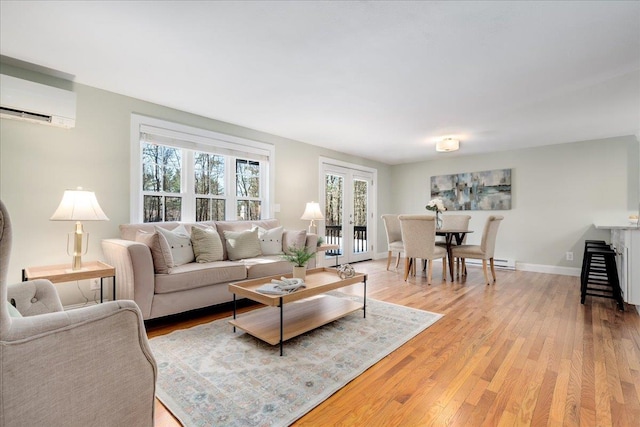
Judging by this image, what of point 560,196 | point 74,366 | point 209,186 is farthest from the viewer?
point 560,196

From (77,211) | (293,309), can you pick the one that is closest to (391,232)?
(293,309)

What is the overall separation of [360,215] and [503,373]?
15.3 ft

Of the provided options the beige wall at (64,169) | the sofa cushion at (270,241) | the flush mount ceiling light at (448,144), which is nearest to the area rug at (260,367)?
the sofa cushion at (270,241)

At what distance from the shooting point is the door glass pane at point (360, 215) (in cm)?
625

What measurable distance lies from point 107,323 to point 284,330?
4.54 ft

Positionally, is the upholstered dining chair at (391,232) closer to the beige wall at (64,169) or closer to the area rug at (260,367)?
the area rug at (260,367)

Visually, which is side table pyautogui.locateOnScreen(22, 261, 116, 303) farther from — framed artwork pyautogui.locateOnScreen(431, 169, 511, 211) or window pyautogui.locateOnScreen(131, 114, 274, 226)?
framed artwork pyautogui.locateOnScreen(431, 169, 511, 211)

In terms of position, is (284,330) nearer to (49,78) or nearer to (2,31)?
(2,31)

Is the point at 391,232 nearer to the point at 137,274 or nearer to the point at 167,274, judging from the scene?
the point at 167,274

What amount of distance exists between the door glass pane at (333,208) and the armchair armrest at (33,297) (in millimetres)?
4413

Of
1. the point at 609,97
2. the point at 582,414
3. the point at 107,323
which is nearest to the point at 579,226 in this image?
the point at 609,97

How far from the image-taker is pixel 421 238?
4.15 m

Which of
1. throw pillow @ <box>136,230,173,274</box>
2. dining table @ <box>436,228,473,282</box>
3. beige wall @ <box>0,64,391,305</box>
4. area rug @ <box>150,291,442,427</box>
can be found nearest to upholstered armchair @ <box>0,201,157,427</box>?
area rug @ <box>150,291,442,427</box>

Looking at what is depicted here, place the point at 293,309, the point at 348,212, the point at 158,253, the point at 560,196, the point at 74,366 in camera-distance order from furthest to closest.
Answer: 1. the point at 348,212
2. the point at 560,196
3. the point at 293,309
4. the point at 158,253
5. the point at 74,366
